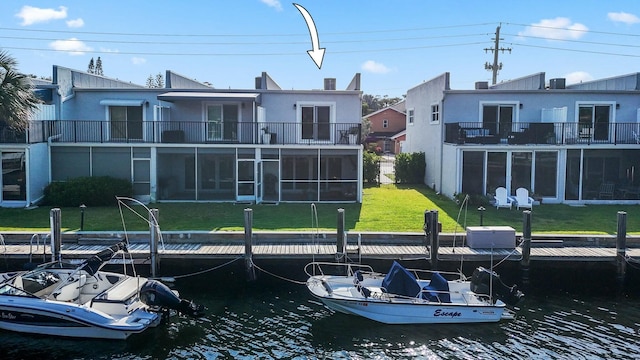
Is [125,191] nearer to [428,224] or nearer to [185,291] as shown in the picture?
[185,291]

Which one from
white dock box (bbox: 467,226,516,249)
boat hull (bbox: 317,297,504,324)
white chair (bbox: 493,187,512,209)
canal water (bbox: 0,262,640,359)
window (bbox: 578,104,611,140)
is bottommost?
canal water (bbox: 0,262,640,359)

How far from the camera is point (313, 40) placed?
56.9ft

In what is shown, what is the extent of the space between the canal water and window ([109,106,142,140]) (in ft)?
45.9

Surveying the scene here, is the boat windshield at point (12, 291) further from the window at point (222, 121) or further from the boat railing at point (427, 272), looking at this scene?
the window at point (222, 121)

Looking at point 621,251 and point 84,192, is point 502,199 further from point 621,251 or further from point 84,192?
point 84,192

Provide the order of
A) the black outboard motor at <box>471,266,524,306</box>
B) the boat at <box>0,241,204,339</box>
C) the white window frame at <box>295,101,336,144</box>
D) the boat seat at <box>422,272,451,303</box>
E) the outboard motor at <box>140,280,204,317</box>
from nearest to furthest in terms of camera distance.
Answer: the boat at <box>0,241,204,339</box> < the outboard motor at <box>140,280,204,317</box> < the boat seat at <box>422,272,451,303</box> < the black outboard motor at <box>471,266,524,306</box> < the white window frame at <box>295,101,336,144</box>

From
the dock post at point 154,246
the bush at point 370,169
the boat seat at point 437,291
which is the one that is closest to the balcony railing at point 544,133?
the bush at point 370,169

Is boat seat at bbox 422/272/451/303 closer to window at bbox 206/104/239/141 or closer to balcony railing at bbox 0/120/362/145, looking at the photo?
balcony railing at bbox 0/120/362/145

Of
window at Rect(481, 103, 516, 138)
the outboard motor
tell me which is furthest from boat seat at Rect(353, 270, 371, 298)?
window at Rect(481, 103, 516, 138)

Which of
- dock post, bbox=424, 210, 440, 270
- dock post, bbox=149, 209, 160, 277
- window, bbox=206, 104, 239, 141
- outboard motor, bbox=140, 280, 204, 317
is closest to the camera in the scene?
outboard motor, bbox=140, 280, 204, 317

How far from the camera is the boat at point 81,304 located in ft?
43.0

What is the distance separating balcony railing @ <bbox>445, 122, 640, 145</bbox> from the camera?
26.6 metres

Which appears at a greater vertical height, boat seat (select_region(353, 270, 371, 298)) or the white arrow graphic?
the white arrow graphic

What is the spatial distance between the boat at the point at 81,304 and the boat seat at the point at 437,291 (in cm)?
581
